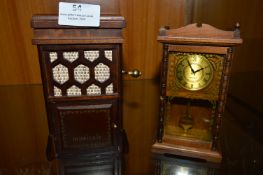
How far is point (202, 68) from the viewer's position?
0.83 metres

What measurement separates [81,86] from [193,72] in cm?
36

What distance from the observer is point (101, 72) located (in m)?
0.81

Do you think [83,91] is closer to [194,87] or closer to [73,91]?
[73,91]

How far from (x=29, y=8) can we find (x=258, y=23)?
1270mm

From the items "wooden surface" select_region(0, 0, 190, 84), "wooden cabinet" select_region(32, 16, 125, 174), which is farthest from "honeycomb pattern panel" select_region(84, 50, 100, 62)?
"wooden surface" select_region(0, 0, 190, 84)

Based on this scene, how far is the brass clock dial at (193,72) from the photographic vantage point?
0.82 metres

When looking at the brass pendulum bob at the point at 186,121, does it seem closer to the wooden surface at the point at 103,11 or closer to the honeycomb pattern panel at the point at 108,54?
the honeycomb pattern panel at the point at 108,54

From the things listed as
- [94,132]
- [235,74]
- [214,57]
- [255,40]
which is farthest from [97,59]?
[255,40]

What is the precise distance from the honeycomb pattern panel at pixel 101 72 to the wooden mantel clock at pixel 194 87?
0.18 metres

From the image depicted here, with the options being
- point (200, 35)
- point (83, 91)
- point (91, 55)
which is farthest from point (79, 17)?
point (200, 35)

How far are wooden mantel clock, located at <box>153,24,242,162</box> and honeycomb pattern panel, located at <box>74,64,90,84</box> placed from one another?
0.24 metres

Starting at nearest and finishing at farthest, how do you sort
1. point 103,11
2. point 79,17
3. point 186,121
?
point 79,17 → point 186,121 → point 103,11

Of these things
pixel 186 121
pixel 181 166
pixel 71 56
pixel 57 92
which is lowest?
pixel 181 166

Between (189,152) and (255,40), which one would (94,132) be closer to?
(189,152)
